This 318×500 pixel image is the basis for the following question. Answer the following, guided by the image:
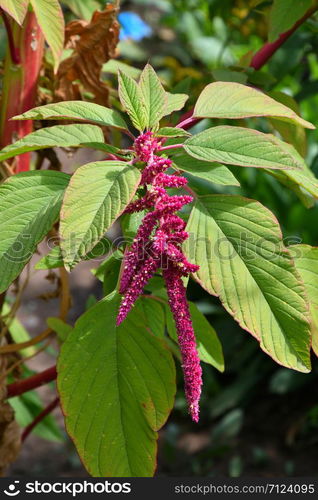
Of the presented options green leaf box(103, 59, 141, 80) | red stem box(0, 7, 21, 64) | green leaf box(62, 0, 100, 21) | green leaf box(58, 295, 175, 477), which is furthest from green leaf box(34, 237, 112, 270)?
green leaf box(62, 0, 100, 21)

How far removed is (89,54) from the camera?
104 centimetres

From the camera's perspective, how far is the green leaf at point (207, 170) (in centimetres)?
70

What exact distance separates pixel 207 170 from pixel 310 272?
172 millimetres

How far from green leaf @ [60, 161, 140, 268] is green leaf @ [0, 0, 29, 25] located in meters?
0.19

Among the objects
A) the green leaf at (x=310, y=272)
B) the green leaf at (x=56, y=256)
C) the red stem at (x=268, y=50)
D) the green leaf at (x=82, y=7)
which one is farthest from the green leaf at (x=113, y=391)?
the green leaf at (x=82, y=7)

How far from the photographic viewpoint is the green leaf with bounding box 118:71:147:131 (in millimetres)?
746

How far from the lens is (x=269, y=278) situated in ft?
2.25

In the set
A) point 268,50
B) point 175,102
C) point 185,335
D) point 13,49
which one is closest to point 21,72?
point 13,49

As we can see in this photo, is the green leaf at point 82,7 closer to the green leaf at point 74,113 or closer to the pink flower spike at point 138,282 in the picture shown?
the green leaf at point 74,113

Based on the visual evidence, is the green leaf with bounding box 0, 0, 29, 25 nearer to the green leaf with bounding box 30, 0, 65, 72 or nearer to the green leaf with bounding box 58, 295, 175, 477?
the green leaf with bounding box 30, 0, 65, 72

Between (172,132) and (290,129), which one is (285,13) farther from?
(172,132)

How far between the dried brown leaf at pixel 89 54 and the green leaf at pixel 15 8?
0.27 metres

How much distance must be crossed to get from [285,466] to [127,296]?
204 centimetres

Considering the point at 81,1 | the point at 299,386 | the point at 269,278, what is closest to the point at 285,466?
the point at 299,386
